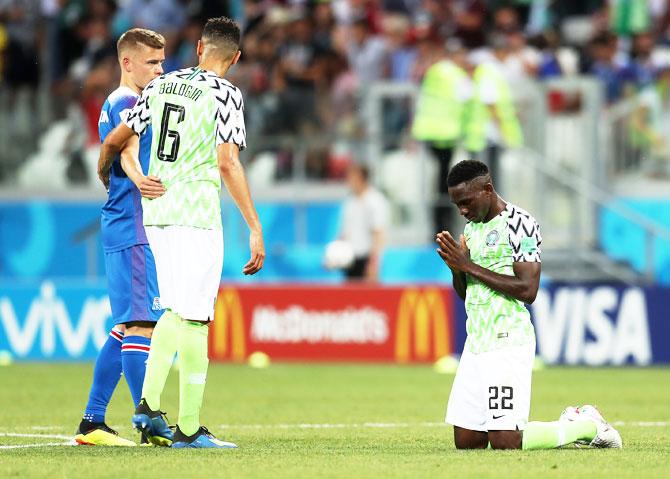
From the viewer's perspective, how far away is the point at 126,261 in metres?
9.29

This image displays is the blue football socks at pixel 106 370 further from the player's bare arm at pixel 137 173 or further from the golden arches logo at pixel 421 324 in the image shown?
the golden arches logo at pixel 421 324

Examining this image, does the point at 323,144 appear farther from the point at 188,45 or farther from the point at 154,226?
the point at 154,226

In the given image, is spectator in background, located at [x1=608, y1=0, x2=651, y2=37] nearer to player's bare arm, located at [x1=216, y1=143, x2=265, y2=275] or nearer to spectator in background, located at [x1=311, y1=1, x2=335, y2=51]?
spectator in background, located at [x1=311, y1=1, x2=335, y2=51]

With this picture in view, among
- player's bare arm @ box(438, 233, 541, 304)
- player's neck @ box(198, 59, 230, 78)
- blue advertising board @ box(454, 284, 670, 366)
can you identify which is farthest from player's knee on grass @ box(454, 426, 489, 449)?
blue advertising board @ box(454, 284, 670, 366)

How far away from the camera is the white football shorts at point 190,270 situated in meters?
8.46

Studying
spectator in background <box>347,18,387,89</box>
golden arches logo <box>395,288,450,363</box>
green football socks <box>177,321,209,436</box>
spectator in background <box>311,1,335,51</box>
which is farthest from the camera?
spectator in background <box>311,1,335,51</box>

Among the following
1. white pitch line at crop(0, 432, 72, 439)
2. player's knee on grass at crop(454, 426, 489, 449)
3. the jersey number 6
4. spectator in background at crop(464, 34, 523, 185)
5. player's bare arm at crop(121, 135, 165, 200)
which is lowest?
white pitch line at crop(0, 432, 72, 439)

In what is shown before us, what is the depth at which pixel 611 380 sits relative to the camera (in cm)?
1534

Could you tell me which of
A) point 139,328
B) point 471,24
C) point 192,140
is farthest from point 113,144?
point 471,24

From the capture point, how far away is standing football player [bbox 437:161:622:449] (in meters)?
8.48

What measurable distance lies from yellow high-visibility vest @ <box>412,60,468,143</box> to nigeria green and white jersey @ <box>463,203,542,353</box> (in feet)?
33.6

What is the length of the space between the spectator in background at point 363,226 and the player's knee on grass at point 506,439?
10.2 meters

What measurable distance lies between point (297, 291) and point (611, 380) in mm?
4363

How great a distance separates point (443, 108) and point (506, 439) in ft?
35.2
